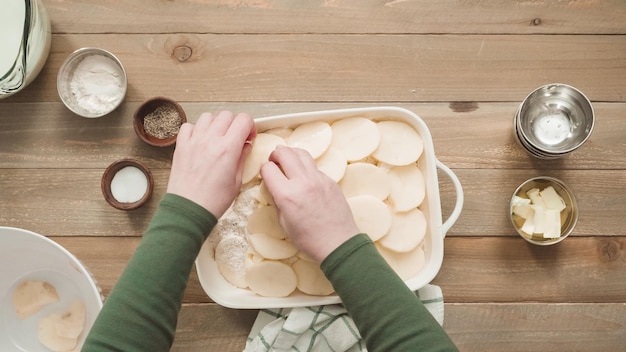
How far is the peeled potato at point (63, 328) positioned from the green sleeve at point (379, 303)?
1.65 ft

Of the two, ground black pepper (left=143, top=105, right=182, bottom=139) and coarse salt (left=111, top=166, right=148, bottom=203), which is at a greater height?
ground black pepper (left=143, top=105, right=182, bottom=139)

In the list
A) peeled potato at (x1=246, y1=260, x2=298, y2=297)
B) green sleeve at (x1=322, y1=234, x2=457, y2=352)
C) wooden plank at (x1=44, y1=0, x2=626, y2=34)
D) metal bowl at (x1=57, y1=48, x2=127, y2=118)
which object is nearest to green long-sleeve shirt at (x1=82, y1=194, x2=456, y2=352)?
green sleeve at (x1=322, y1=234, x2=457, y2=352)

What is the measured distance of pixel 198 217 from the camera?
80 cm

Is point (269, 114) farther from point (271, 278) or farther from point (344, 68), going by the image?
point (271, 278)

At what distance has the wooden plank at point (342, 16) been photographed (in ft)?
3.39

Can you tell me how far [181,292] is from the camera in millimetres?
785

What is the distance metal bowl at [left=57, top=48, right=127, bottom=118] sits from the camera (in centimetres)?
99

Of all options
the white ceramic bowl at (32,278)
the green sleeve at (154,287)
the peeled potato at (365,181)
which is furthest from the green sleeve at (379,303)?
the white ceramic bowl at (32,278)

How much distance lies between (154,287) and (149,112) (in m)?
0.37

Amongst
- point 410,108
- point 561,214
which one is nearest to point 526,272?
point 561,214

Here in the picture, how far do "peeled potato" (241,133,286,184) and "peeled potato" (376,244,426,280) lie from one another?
0.24 m

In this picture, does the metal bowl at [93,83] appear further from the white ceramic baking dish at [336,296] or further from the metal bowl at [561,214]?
the metal bowl at [561,214]

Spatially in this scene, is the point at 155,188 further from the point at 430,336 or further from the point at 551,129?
the point at 551,129

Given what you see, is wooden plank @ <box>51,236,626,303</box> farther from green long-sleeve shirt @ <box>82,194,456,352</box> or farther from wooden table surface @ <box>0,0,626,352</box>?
green long-sleeve shirt @ <box>82,194,456,352</box>
